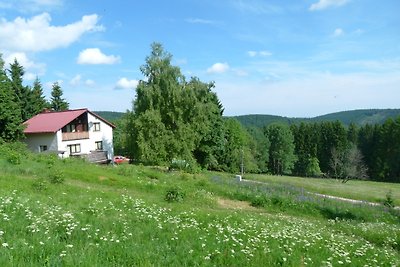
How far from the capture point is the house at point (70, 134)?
51.9 meters

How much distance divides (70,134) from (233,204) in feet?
128

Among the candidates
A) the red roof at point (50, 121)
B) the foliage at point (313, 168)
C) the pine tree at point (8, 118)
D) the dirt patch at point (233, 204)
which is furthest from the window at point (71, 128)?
the foliage at point (313, 168)

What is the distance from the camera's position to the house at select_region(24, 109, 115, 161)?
51.9m

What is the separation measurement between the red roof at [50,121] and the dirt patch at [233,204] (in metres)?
35.9

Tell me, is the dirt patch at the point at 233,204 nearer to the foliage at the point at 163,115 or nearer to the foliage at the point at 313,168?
the foliage at the point at 163,115

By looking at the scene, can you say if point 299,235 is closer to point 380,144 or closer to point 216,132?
point 216,132

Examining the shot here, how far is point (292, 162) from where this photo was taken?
117 meters

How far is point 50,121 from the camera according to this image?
54031 millimetres

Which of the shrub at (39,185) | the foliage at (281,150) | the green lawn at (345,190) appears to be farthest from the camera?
the foliage at (281,150)

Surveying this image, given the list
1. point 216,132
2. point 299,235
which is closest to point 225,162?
point 216,132

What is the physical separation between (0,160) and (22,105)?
3947cm

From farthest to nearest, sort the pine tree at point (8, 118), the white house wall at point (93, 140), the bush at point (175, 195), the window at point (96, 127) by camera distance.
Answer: the window at point (96, 127), the white house wall at point (93, 140), the pine tree at point (8, 118), the bush at point (175, 195)

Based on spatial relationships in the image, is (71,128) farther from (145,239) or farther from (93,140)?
(145,239)

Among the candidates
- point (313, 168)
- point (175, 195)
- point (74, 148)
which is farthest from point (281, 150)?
point (175, 195)
